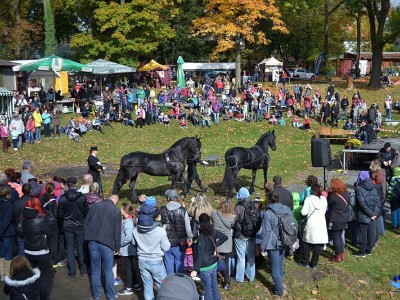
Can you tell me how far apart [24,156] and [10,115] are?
4304 millimetres

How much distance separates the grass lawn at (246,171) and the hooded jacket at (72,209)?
2768 millimetres

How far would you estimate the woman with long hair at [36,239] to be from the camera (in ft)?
26.0

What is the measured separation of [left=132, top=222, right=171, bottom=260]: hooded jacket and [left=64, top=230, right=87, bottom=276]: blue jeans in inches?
67.5

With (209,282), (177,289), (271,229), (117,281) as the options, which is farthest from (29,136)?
(177,289)

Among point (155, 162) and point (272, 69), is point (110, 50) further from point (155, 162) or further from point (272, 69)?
point (155, 162)

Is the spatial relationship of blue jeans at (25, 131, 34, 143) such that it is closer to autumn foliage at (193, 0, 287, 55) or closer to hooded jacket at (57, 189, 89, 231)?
hooded jacket at (57, 189, 89, 231)

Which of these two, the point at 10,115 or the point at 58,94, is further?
the point at 58,94

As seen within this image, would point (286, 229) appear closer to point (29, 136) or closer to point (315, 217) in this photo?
point (315, 217)

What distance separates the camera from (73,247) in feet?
29.9

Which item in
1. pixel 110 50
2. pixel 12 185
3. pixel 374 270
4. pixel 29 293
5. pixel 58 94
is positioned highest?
pixel 110 50

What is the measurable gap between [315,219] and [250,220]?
4.71ft

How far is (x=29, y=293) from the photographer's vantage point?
6.63 metres

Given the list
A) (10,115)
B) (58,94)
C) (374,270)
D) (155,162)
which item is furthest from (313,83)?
(374,270)

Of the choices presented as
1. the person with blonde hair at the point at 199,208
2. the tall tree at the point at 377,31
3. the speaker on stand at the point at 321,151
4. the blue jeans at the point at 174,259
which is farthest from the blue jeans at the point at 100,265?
the tall tree at the point at 377,31
